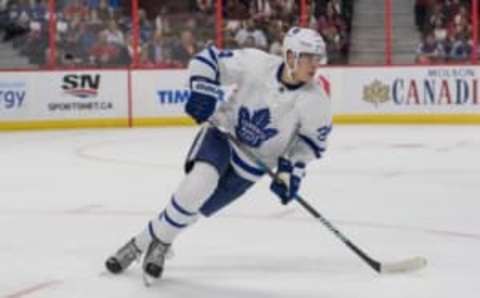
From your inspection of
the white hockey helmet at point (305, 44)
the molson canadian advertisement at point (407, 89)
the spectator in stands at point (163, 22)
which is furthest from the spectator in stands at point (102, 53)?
the white hockey helmet at point (305, 44)

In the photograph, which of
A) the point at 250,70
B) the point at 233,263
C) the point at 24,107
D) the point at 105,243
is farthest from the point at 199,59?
the point at 24,107

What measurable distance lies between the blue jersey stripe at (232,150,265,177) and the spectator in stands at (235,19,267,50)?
8.78 meters

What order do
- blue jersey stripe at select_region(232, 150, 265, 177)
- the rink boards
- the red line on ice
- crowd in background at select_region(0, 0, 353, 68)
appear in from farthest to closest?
1. crowd in background at select_region(0, 0, 353, 68)
2. the rink boards
3. blue jersey stripe at select_region(232, 150, 265, 177)
4. the red line on ice

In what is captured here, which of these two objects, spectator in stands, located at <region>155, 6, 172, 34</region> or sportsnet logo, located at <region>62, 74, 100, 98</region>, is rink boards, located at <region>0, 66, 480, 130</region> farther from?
spectator in stands, located at <region>155, 6, 172, 34</region>

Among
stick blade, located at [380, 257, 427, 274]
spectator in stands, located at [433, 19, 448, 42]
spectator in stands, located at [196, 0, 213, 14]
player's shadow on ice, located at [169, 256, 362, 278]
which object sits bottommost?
player's shadow on ice, located at [169, 256, 362, 278]

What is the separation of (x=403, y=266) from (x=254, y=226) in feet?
4.59

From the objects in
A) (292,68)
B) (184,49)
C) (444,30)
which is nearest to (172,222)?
(292,68)

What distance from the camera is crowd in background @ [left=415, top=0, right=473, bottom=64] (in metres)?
13.2

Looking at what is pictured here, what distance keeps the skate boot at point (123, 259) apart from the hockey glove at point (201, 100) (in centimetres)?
59

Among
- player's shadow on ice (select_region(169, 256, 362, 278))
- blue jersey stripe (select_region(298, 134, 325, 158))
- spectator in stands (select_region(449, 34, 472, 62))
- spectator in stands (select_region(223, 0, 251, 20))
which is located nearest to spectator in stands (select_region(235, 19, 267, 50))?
spectator in stands (select_region(223, 0, 251, 20))

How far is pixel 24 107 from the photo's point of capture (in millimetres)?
12453

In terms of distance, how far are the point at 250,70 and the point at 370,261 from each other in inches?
34.7

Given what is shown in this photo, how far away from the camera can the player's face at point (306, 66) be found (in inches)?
172

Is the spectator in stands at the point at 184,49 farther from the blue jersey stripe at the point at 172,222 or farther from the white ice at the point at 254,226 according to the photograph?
the blue jersey stripe at the point at 172,222
